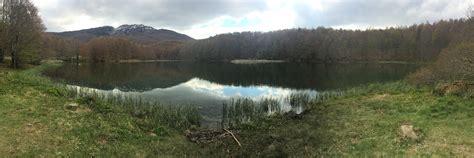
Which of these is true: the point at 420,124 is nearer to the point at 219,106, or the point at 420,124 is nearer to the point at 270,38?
the point at 219,106

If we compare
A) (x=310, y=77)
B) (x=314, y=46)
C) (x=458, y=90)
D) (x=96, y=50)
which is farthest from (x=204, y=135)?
(x=314, y=46)

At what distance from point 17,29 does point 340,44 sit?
13162 cm

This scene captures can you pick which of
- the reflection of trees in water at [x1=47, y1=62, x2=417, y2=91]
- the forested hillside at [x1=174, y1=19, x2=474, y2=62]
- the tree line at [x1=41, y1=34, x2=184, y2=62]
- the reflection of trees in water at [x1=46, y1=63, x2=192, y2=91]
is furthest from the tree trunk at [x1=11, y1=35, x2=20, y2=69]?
the forested hillside at [x1=174, y1=19, x2=474, y2=62]

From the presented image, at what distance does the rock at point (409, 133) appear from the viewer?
12.7m

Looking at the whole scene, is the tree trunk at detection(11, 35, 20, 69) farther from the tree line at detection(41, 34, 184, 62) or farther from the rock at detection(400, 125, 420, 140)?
the tree line at detection(41, 34, 184, 62)

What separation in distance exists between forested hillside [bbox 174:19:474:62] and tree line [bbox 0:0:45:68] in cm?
11077

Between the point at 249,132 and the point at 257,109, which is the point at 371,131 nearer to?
the point at 249,132

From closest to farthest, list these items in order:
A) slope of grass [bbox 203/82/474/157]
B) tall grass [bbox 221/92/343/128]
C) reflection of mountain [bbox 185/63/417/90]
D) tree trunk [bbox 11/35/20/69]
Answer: slope of grass [bbox 203/82/474/157] < tall grass [bbox 221/92/343/128] < reflection of mountain [bbox 185/63/417/90] < tree trunk [bbox 11/35/20/69]

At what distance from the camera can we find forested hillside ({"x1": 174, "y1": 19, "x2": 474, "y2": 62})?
13450cm

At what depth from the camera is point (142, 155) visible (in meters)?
12.6

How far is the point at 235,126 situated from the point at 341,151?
720 cm

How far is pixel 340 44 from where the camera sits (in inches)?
6270

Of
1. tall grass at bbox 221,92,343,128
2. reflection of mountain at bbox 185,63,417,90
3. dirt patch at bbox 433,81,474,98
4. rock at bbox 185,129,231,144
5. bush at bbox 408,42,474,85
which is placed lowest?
rock at bbox 185,129,231,144

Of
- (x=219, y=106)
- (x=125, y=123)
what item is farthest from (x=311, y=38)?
(x=125, y=123)
